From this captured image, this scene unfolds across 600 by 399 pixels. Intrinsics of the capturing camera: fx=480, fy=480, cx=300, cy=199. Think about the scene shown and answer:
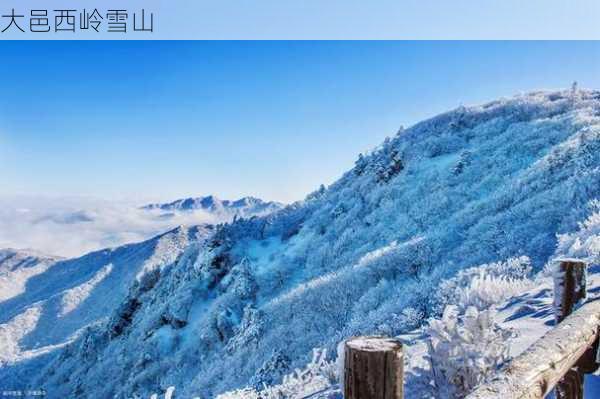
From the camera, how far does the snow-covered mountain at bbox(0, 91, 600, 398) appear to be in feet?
37.7

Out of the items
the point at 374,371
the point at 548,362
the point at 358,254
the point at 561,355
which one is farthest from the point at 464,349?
the point at 358,254

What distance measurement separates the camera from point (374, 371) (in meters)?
1.76

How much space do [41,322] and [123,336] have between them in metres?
104

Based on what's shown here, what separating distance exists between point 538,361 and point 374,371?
1.30 metres

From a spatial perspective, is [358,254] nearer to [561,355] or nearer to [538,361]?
[561,355]

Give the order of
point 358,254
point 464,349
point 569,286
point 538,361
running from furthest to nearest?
point 358,254 → point 569,286 → point 464,349 → point 538,361

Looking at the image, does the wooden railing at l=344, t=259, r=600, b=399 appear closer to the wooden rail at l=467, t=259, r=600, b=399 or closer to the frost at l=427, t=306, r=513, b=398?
the wooden rail at l=467, t=259, r=600, b=399

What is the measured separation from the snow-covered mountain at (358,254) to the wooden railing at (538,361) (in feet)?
13.9

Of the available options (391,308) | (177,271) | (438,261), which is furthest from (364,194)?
(391,308)

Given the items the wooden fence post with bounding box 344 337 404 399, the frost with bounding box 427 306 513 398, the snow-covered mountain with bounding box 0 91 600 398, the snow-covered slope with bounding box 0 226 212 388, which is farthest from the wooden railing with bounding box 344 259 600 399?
the snow-covered slope with bounding box 0 226 212 388

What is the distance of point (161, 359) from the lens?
22.4m

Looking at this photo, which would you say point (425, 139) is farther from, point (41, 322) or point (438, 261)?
point (41, 322)

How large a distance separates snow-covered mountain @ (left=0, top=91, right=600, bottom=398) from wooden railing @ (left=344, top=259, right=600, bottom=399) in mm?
4229

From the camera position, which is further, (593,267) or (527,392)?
(593,267)
